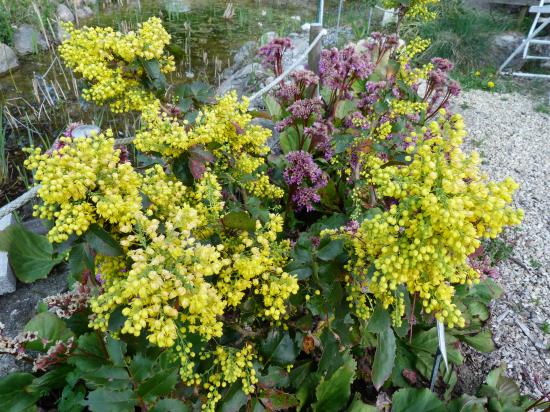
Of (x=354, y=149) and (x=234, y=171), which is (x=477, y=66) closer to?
(x=354, y=149)

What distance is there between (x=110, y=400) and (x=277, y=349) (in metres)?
0.58

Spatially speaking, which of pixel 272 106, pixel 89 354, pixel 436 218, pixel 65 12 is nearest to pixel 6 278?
pixel 89 354

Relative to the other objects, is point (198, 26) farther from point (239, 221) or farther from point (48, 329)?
point (239, 221)

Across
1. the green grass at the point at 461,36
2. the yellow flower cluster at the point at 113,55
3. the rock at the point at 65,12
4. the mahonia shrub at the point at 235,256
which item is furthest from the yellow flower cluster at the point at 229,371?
the rock at the point at 65,12

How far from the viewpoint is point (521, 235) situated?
2773mm

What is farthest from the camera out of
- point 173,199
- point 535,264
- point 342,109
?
point 342,109

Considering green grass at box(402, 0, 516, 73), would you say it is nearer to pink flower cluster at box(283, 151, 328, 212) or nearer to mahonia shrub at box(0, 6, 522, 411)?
mahonia shrub at box(0, 6, 522, 411)

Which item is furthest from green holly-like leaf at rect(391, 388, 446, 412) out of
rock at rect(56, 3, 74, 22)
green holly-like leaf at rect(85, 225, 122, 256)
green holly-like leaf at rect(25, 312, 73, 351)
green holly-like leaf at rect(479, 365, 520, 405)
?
rock at rect(56, 3, 74, 22)

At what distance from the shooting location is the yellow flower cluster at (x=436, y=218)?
3.06 ft

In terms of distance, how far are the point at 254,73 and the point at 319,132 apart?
290 centimetres

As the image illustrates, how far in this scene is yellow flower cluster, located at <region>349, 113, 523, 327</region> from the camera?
933mm

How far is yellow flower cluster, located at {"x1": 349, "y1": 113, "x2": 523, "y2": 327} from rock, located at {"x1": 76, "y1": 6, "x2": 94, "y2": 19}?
7421 mm

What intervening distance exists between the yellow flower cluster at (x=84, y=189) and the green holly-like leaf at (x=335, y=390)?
94 centimetres

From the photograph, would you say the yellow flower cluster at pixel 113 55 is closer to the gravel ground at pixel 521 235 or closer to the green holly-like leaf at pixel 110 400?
the green holly-like leaf at pixel 110 400
